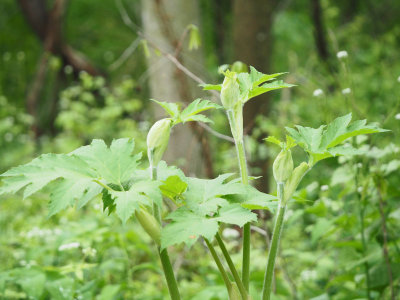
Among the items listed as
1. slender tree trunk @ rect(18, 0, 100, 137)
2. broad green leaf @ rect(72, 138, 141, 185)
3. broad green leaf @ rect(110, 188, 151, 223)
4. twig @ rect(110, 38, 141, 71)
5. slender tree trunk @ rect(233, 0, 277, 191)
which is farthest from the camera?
slender tree trunk @ rect(18, 0, 100, 137)

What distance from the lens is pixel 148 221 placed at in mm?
1021

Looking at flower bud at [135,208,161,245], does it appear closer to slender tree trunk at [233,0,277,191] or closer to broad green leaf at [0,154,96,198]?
broad green leaf at [0,154,96,198]

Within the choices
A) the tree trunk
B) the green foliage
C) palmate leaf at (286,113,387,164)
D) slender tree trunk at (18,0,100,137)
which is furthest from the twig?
slender tree trunk at (18,0,100,137)

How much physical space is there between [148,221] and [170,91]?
8.34 feet

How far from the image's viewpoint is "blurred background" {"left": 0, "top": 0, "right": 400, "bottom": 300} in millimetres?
1760

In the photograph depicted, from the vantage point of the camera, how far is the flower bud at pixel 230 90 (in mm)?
1072

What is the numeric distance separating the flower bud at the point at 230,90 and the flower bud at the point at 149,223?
29cm

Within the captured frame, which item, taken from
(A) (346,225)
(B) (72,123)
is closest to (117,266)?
(A) (346,225)

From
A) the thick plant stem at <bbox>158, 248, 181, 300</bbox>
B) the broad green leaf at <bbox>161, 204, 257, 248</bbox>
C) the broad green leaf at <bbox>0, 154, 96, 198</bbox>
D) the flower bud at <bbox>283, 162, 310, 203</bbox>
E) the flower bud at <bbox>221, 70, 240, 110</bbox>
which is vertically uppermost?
the flower bud at <bbox>221, 70, 240, 110</bbox>

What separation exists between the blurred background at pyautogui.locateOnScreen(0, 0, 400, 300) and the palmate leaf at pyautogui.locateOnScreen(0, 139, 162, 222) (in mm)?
659

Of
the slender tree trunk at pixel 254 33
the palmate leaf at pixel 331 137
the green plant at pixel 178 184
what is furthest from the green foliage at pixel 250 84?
the slender tree trunk at pixel 254 33

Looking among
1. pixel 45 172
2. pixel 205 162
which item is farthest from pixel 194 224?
pixel 205 162

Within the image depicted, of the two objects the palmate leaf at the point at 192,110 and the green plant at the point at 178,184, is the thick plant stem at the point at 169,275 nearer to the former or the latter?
the green plant at the point at 178,184

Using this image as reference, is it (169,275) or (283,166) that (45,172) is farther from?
(283,166)
